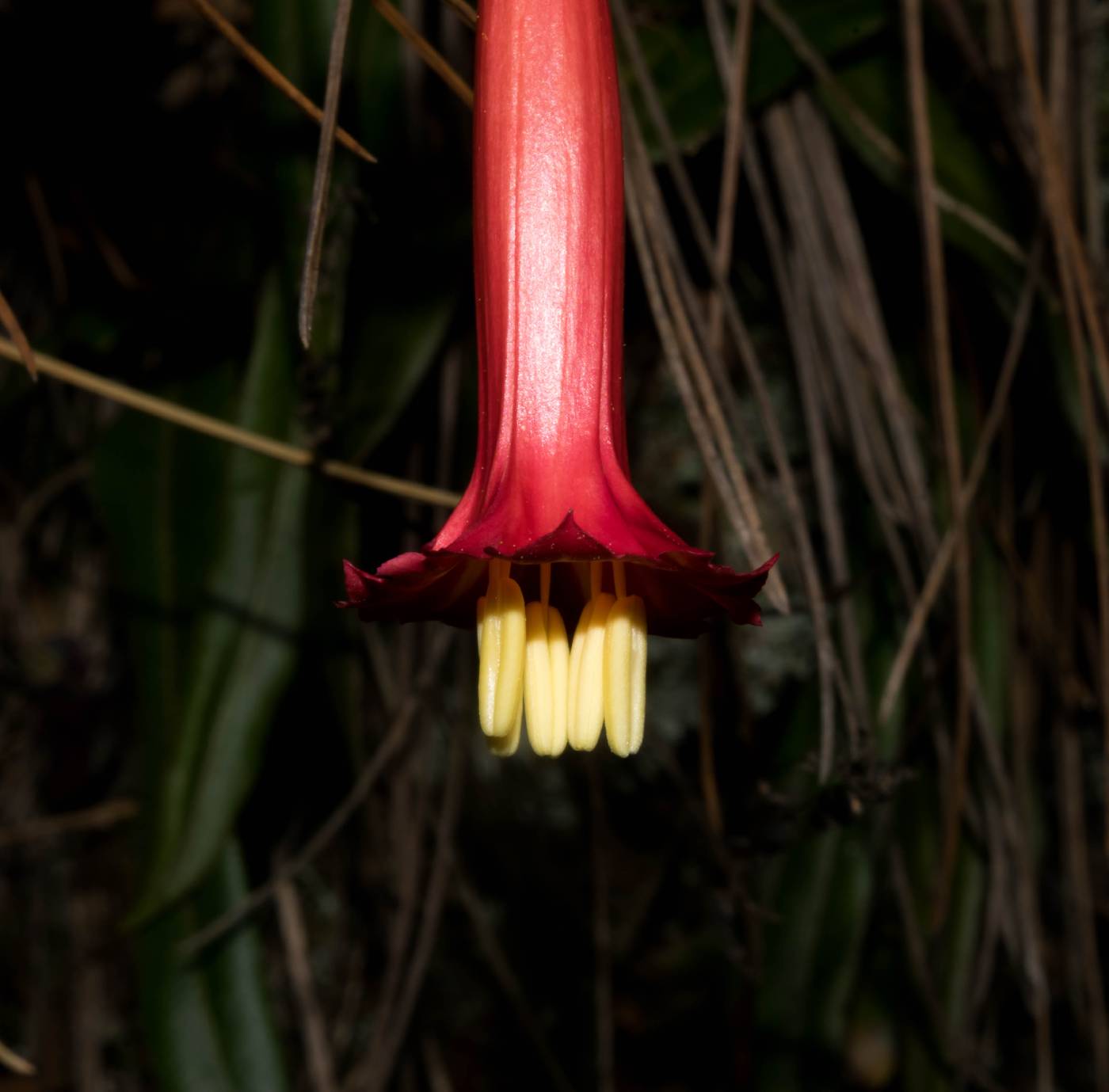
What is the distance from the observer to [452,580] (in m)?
0.50

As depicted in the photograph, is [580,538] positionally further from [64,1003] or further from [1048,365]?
[64,1003]

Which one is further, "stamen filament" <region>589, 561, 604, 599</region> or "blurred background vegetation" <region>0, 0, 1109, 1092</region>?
"blurred background vegetation" <region>0, 0, 1109, 1092</region>

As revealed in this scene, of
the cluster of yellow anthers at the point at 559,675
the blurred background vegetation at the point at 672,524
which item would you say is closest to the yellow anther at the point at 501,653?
the cluster of yellow anthers at the point at 559,675

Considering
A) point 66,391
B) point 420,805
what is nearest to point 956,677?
point 420,805

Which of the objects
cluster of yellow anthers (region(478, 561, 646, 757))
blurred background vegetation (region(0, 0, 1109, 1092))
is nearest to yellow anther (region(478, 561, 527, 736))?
cluster of yellow anthers (region(478, 561, 646, 757))

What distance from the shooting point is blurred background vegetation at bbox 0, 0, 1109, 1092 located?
795 millimetres

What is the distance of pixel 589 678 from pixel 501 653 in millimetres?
40

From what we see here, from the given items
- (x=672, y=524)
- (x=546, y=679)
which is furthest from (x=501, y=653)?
(x=672, y=524)

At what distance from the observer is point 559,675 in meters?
0.49

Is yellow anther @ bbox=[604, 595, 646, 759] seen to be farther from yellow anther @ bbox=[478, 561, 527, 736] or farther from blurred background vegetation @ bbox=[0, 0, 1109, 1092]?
blurred background vegetation @ bbox=[0, 0, 1109, 1092]

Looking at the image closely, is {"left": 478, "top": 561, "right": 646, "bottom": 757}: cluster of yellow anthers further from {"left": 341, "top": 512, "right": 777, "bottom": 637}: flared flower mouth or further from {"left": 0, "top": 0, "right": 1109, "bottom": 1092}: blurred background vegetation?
{"left": 0, "top": 0, "right": 1109, "bottom": 1092}: blurred background vegetation

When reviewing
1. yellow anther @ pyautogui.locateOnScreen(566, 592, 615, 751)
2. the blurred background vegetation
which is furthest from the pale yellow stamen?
the blurred background vegetation

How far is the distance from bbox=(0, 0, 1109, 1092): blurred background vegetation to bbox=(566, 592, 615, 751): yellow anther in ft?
0.56

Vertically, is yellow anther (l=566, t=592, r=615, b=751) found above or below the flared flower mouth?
below
